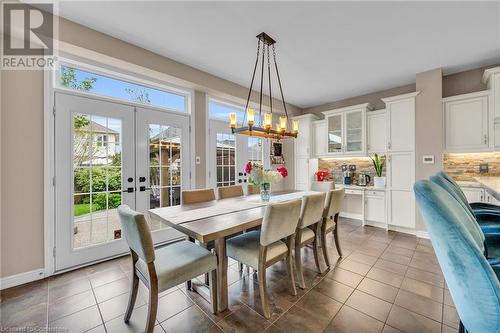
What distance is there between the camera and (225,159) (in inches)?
163

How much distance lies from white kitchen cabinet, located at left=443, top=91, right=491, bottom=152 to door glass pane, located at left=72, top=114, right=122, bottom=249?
5.15 m

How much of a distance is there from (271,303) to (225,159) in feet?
9.03

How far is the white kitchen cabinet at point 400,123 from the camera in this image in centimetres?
365

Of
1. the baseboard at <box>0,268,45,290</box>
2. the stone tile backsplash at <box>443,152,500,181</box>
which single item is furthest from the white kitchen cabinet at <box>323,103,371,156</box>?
the baseboard at <box>0,268,45,290</box>

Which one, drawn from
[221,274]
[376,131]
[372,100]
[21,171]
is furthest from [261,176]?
[372,100]

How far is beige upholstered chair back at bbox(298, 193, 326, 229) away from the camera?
2.05 m

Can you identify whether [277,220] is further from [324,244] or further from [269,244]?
[324,244]

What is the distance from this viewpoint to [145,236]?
54.6 inches

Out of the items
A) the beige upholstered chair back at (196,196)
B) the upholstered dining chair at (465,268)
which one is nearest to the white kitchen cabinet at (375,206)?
the beige upholstered chair back at (196,196)

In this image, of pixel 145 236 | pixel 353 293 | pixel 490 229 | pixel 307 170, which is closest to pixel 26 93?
pixel 145 236

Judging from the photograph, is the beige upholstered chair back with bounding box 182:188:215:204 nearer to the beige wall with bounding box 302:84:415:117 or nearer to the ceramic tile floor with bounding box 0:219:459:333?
the ceramic tile floor with bounding box 0:219:459:333

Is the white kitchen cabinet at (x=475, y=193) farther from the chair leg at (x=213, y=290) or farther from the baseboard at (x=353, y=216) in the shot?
the chair leg at (x=213, y=290)

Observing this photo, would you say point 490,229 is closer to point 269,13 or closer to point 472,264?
point 472,264

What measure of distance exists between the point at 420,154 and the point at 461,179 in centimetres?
85
